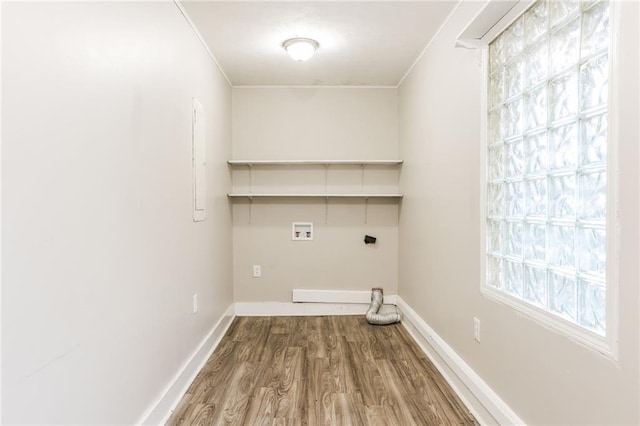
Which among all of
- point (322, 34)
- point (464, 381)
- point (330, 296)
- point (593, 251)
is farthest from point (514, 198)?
point (330, 296)

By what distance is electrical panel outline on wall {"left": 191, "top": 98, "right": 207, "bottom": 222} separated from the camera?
233cm

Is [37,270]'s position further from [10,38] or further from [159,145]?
[159,145]

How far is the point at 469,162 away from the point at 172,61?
177 centimetres

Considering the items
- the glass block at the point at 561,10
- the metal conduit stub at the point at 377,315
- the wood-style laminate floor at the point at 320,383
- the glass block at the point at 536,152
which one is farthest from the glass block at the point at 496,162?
the metal conduit stub at the point at 377,315

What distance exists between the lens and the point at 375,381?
86.5 inches

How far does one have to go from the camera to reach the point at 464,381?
199 centimetres

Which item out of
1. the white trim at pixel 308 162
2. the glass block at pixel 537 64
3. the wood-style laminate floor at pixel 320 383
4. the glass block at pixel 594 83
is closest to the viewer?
the glass block at pixel 594 83

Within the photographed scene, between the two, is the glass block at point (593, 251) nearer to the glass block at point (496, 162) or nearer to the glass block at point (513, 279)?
the glass block at point (513, 279)

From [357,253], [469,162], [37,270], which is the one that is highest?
[469,162]

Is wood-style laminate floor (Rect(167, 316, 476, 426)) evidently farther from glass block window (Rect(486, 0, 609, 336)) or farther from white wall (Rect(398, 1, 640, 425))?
glass block window (Rect(486, 0, 609, 336))

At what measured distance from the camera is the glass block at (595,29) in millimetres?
1128

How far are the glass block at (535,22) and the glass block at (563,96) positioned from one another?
25 cm

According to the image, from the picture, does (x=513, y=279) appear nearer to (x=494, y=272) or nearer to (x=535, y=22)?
(x=494, y=272)

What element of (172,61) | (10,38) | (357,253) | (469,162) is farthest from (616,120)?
(357,253)
